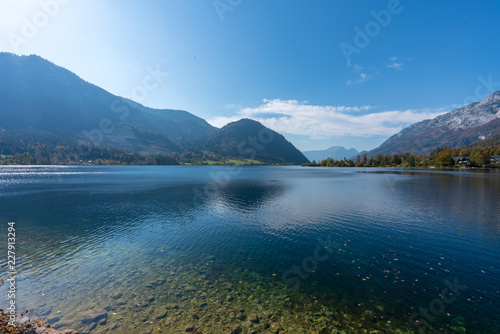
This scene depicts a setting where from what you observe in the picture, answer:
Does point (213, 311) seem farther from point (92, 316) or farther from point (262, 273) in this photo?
point (92, 316)

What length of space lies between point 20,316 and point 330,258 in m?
26.3

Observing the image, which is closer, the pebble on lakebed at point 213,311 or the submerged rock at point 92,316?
the pebble on lakebed at point 213,311

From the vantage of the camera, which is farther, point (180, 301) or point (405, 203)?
point (405, 203)

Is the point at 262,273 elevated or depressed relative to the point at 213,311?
depressed

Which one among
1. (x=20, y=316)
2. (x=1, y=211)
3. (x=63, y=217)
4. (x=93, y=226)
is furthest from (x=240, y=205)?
(x=1, y=211)

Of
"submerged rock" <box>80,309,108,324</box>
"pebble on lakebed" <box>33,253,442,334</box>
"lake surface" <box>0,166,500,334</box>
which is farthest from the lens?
"lake surface" <box>0,166,500,334</box>

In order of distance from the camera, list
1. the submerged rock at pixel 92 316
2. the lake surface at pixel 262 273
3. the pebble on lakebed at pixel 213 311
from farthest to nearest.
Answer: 1. the lake surface at pixel 262 273
2. the submerged rock at pixel 92 316
3. the pebble on lakebed at pixel 213 311

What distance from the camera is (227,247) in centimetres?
2636

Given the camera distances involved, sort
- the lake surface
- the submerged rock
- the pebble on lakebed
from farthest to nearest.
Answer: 1. the lake surface
2. the submerged rock
3. the pebble on lakebed

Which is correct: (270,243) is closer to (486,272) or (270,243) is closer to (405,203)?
(486,272)

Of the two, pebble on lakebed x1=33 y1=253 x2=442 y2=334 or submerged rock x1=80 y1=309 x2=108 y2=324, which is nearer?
pebble on lakebed x1=33 y1=253 x2=442 y2=334

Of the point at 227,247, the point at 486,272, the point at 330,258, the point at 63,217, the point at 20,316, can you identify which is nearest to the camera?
the point at 20,316

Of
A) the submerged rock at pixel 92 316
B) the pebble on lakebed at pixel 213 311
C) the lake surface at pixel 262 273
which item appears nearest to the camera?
the pebble on lakebed at pixel 213 311

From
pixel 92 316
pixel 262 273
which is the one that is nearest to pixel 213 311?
pixel 262 273
